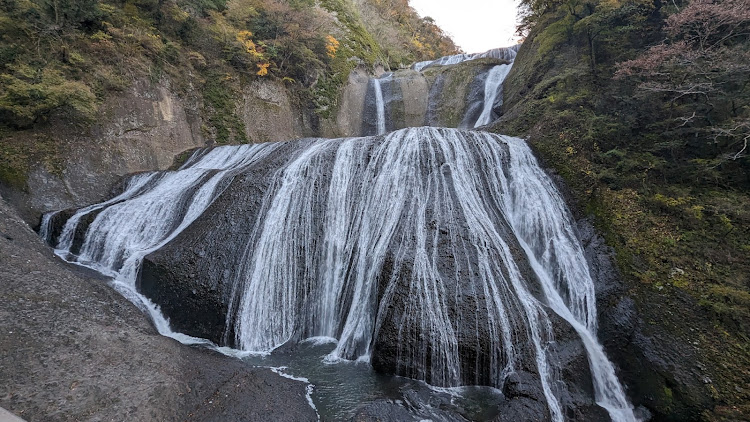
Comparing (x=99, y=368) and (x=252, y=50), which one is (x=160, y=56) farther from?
(x=99, y=368)

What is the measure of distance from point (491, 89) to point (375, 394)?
1625 centimetres

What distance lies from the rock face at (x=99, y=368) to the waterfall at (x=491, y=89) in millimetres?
14662

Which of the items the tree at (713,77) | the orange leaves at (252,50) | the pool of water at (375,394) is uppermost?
the orange leaves at (252,50)

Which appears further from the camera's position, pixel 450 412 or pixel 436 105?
pixel 436 105

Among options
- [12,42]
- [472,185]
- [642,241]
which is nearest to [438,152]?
[472,185]

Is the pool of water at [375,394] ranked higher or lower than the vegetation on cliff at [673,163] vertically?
lower

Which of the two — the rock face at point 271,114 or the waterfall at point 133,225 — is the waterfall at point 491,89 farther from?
the waterfall at point 133,225

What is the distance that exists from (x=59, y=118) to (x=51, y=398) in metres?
10.5

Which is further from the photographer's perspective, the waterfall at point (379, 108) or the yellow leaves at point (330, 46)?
the waterfall at point (379, 108)

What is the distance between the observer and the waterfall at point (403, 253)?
5.69 m

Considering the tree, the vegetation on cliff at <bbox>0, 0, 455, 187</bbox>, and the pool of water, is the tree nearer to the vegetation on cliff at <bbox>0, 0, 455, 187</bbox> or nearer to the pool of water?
the pool of water

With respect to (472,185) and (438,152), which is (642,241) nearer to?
(472,185)

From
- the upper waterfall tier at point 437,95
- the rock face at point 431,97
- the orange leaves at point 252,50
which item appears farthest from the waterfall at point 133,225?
the upper waterfall tier at point 437,95

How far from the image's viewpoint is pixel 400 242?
23.4 ft
